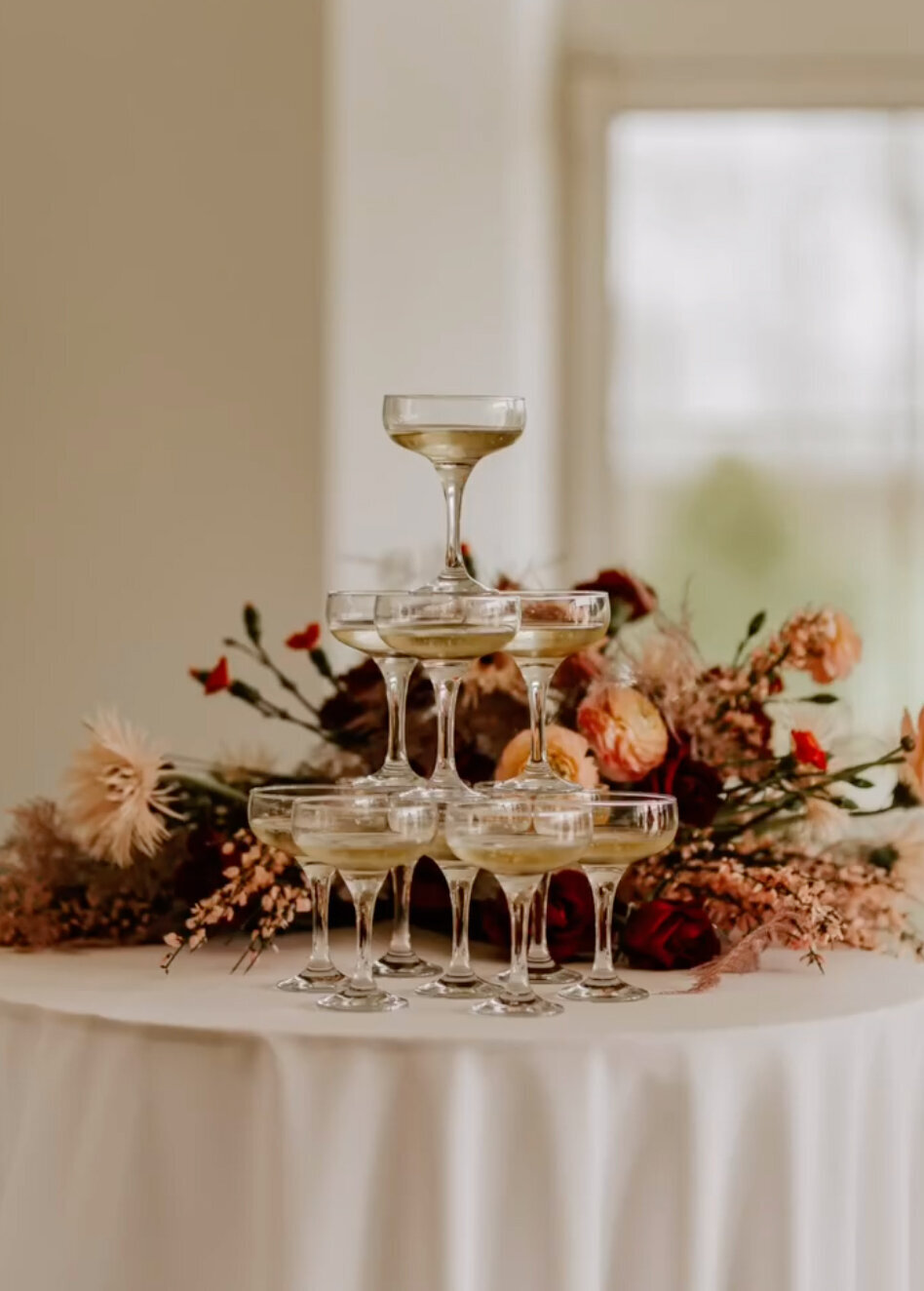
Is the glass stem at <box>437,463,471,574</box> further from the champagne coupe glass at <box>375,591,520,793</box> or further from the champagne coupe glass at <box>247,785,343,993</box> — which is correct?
the champagne coupe glass at <box>247,785,343,993</box>

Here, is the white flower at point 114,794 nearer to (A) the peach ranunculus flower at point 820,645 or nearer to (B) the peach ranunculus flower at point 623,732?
(B) the peach ranunculus flower at point 623,732

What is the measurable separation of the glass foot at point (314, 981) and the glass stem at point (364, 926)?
79mm

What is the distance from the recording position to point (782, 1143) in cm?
149

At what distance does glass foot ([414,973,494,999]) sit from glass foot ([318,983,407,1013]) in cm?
4

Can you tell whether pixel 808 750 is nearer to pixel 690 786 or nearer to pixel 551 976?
pixel 690 786

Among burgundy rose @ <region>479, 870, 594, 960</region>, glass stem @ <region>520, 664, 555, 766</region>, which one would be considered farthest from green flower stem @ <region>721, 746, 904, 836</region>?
glass stem @ <region>520, 664, 555, 766</region>

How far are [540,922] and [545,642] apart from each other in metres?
0.27

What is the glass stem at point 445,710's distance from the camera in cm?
165

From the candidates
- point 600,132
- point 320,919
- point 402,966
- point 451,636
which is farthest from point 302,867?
point 600,132

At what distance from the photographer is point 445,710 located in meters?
1.67

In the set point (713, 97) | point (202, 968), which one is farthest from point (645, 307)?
point (202, 968)

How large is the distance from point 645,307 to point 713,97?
0.59m

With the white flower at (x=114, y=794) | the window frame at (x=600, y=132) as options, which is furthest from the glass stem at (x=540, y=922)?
the window frame at (x=600, y=132)

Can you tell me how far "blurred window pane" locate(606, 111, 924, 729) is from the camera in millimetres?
5293
